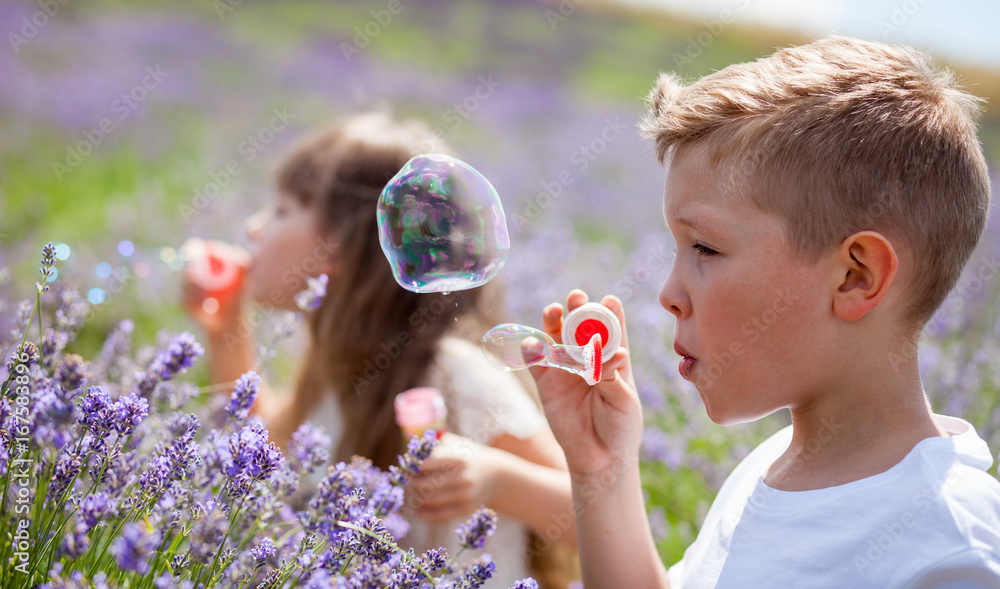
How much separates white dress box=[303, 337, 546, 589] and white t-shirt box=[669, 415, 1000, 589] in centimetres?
119

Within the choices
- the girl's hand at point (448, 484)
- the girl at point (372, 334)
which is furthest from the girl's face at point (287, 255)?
the girl's hand at point (448, 484)

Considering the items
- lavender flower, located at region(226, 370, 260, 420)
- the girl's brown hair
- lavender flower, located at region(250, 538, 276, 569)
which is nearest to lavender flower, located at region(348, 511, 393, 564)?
lavender flower, located at region(250, 538, 276, 569)

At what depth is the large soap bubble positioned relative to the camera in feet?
5.84

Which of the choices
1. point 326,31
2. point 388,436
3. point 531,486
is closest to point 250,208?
point 388,436

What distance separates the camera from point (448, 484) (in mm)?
2150

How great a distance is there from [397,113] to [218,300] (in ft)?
10.6

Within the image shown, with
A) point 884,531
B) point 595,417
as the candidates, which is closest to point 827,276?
point 884,531

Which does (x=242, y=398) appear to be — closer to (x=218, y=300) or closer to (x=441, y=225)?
(x=441, y=225)

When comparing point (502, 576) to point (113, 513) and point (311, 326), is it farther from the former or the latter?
point (113, 513)

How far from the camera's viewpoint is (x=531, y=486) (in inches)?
91.7

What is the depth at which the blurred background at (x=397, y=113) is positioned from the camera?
3229 millimetres

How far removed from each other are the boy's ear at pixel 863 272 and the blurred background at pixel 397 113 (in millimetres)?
611

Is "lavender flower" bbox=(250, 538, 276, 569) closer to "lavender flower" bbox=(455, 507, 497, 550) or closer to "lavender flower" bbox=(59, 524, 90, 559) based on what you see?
"lavender flower" bbox=(59, 524, 90, 559)

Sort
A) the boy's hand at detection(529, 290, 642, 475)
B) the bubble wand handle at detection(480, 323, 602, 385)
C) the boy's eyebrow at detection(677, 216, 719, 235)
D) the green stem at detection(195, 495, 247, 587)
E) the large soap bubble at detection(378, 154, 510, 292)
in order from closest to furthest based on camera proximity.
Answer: the green stem at detection(195, 495, 247, 587) < the boy's eyebrow at detection(677, 216, 719, 235) < the bubble wand handle at detection(480, 323, 602, 385) < the boy's hand at detection(529, 290, 642, 475) < the large soap bubble at detection(378, 154, 510, 292)
